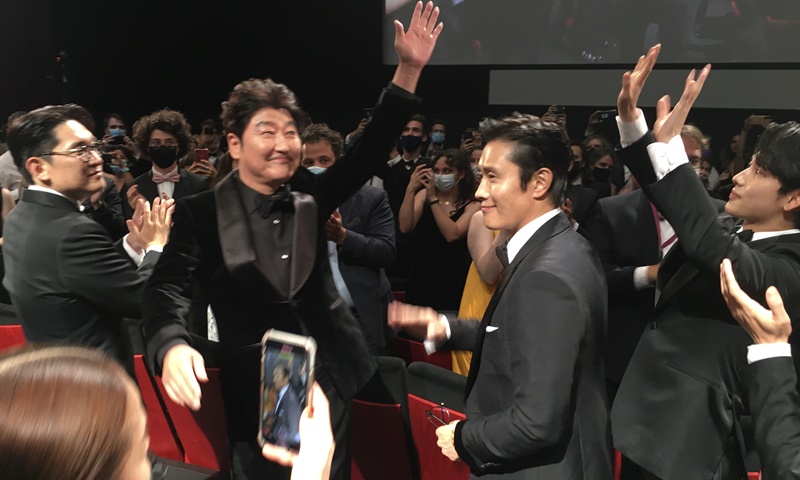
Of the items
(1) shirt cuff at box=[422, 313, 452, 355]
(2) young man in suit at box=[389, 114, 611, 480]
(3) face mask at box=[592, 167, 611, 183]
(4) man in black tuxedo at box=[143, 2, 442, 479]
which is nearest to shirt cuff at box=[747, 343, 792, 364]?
(2) young man in suit at box=[389, 114, 611, 480]

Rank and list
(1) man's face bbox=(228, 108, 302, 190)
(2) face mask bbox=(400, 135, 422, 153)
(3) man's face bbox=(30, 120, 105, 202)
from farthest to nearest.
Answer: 1. (2) face mask bbox=(400, 135, 422, 153)
2. (3) man's face bbox=(30, 120, 105, 202)
3. (1) man's face bbox=(228, 108, 302, 190)

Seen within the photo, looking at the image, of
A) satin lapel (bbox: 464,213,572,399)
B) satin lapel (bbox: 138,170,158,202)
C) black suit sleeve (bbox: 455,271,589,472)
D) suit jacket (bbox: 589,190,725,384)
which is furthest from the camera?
satin lapel (bbox: 138,170,158,202)

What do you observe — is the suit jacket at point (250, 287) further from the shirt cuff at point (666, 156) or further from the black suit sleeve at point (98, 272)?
the shirt cuff at point (666, 156)

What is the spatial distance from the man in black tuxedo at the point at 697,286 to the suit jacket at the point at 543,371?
0.95 feet

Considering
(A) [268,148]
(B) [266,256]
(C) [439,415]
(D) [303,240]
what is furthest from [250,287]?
(C) [439,415]

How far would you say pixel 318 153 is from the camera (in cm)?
334

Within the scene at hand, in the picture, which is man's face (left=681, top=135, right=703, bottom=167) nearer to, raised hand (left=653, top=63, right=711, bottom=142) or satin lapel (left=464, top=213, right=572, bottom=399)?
raised hand (left=653, top=63, right=711, bottom=142)

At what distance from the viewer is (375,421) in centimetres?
218

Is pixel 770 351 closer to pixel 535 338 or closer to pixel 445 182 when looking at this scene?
pixel 535 338

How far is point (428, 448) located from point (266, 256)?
2.73 feet

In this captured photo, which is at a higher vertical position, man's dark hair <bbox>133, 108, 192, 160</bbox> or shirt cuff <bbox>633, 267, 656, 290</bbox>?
man's dark hair <bbox>133, 108, 192, 160</bbox>

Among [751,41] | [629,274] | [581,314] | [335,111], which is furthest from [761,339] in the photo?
[335,111]

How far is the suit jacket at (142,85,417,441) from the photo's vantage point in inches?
69.8

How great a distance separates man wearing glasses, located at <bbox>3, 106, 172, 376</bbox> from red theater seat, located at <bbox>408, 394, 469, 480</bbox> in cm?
96
